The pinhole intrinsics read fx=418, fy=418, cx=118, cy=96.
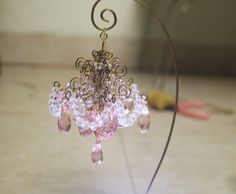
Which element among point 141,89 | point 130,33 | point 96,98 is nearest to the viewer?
point 96,98

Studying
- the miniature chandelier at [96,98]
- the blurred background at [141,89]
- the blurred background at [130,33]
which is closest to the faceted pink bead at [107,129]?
the miniature chandelier at [96,98]

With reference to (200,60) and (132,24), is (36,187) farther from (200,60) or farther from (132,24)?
(200,60)

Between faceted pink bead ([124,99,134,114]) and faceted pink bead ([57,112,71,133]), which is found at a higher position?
faceted pink bead ([124,99,134,114])

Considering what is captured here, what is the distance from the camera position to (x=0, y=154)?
0.83 meters

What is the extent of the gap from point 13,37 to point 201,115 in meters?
0.71

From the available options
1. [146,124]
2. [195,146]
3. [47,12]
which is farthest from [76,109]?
[47,12]

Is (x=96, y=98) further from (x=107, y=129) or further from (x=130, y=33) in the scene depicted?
(x=130, y=33)

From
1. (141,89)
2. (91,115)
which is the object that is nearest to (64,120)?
(91,115)

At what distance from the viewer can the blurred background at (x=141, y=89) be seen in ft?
2.63

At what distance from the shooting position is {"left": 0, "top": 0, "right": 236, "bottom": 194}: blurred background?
31.5 inches

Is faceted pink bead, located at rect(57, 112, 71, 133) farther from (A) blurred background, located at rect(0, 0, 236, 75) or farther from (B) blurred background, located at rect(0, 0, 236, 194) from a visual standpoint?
(A) blurred background, located at rect(0, 0, 236, 75)

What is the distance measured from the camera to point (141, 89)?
134cm

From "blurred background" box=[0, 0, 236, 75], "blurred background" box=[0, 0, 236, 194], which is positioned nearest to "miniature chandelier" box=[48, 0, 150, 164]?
"blurred background" box=[0, 0, 236, 194]

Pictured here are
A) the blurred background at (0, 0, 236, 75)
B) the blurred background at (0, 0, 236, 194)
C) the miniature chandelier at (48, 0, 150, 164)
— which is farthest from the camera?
the blurred background at (0, 0, 236, 75)
